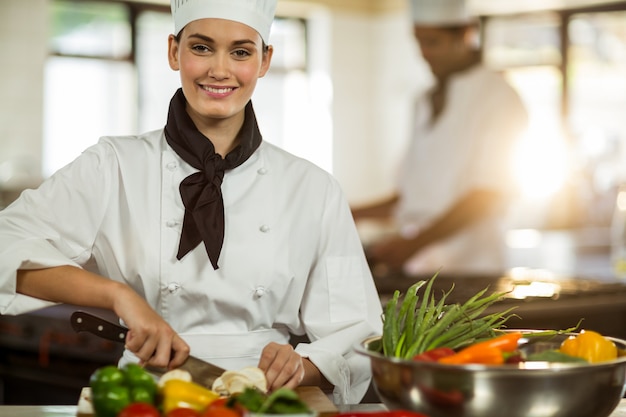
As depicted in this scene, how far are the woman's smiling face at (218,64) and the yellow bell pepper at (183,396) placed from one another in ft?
2.29

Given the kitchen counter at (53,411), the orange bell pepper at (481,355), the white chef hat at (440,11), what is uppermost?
the white chef hat at (440,11)

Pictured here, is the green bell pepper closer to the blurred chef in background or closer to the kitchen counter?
the kitchen counter

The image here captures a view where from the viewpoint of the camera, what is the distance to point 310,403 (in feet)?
5.04

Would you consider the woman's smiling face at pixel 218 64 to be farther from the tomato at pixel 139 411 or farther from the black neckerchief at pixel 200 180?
the tomato at pixel 139 411

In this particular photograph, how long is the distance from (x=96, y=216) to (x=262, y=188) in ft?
1.15

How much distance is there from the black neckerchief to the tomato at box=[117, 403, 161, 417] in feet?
2.07

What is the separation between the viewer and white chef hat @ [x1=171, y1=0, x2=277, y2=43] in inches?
73.7

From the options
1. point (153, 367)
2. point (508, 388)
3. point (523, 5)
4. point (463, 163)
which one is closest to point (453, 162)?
point (463, 163)

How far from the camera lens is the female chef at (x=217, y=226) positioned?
6.15 ft

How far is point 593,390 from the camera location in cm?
138

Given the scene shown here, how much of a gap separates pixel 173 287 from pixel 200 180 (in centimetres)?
22

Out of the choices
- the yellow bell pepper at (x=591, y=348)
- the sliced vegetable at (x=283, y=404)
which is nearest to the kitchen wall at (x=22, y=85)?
the yellow bell pepper at (x=591, y=348)

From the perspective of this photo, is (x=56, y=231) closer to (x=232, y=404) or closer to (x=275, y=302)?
(x=275, y=302)

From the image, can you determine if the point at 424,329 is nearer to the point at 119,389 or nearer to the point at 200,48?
the point at 119,389
